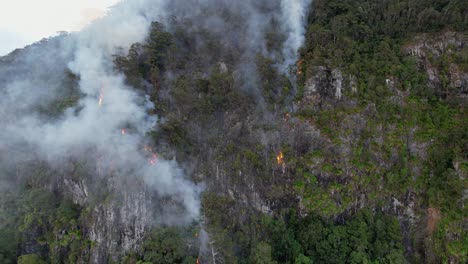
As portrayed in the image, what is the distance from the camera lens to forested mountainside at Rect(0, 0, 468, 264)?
1978 centimetres

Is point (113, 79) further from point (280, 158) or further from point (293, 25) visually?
point (293, 25)

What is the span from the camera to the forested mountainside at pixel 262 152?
19.8m

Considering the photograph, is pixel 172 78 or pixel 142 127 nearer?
pixel 142 127

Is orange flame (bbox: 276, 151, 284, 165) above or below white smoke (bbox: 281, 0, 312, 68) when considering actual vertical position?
below

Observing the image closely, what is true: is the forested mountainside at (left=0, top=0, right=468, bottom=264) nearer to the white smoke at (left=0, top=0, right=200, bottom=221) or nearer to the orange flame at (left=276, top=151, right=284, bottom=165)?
the white smoke at (left=0, top=0, right=200, bottom=221)

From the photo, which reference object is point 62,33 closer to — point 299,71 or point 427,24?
point 299,71

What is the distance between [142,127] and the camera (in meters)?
23.4

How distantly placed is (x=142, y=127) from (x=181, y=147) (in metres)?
3.74

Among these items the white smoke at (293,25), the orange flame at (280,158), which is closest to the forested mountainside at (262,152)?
the orange flame at (280,158)

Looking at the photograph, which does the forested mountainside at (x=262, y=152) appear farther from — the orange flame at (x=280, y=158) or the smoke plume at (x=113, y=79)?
the orange flame at (x=280, y=158)

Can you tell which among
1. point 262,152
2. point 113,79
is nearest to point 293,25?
point 262,152

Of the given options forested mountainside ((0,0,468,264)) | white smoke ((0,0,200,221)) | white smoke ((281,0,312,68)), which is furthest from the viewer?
white smoke ((281,0,312,68))

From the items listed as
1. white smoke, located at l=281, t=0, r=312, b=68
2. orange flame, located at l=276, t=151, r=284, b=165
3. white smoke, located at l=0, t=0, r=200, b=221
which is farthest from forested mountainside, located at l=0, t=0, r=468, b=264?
white smoke, located at l=281, t=0, r=312, b=68

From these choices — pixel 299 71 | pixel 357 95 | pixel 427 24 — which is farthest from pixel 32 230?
pixel 427 24
